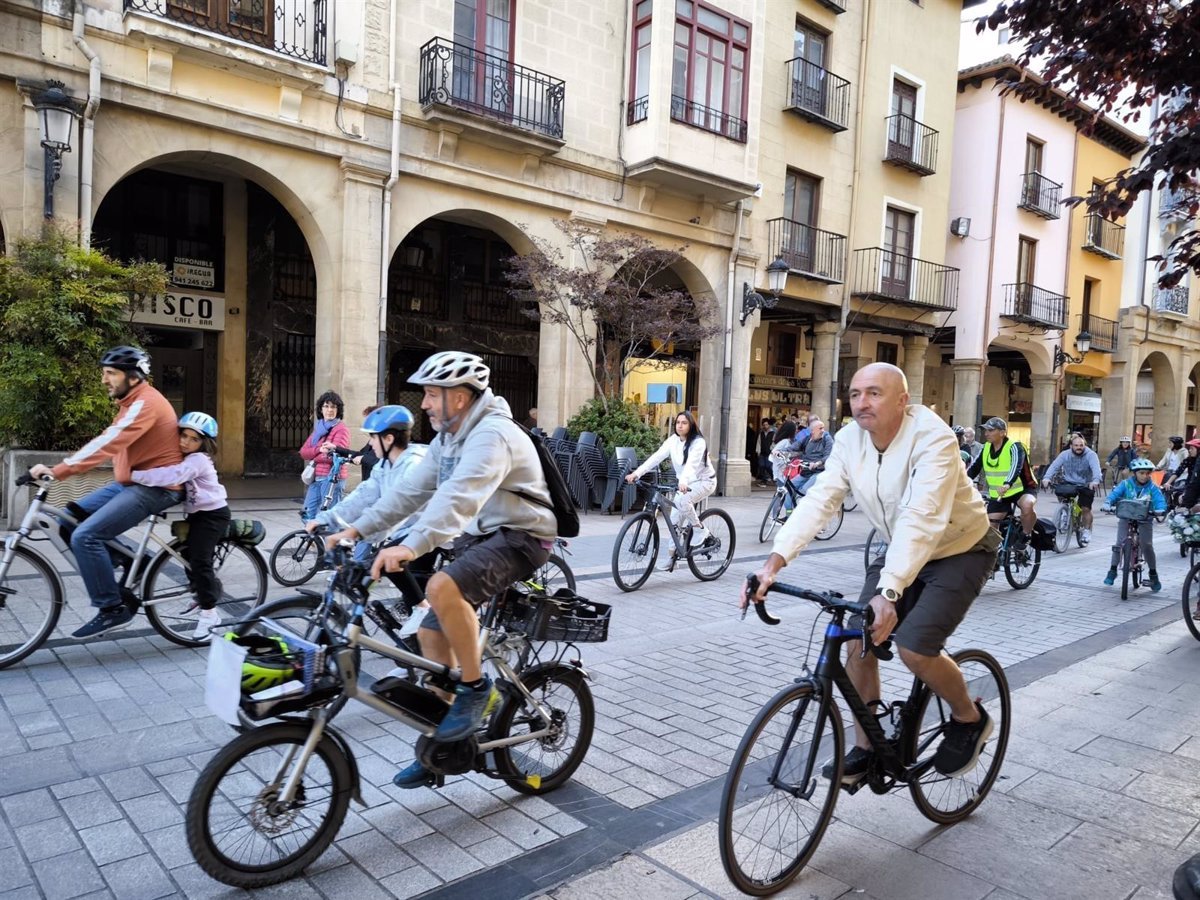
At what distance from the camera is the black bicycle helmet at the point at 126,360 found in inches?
200

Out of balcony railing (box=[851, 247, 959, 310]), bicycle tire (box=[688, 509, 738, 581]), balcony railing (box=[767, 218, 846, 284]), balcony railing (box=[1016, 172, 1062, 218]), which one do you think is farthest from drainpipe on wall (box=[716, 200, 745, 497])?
balcony railing (box=[1016, 172, 1062, 218])

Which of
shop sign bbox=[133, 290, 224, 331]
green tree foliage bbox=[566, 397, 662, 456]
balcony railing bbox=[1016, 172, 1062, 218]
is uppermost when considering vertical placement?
balcony railing bbox=[1016, 172, 1062, 218]

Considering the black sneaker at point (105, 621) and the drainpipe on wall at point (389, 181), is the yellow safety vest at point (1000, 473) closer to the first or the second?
the black sneaker at point (105, 621)

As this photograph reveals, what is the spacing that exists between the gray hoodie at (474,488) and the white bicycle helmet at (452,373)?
0.32 ft

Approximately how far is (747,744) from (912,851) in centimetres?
111

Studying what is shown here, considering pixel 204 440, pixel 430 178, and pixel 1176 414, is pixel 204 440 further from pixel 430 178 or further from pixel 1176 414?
pixel 1176 414

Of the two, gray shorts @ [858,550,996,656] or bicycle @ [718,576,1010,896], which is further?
gray shorts @ [858,550,996,656]

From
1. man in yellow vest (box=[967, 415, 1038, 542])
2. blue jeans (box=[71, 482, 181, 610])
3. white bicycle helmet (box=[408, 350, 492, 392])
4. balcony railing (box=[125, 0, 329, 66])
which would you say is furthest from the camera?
balcony railing (box=[125, 0, 329, 66])

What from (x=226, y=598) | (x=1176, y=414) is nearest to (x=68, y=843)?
(x=226, y=598)

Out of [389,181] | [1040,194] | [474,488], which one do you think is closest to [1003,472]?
[474,488]

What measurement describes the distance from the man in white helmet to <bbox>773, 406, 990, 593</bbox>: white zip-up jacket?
40.7 inches

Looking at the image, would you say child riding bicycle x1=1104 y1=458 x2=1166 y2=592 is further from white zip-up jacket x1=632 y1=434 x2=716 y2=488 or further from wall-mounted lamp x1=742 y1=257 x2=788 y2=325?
wall-mounted lamp x1=742 y1=257 x2=788 y2=325

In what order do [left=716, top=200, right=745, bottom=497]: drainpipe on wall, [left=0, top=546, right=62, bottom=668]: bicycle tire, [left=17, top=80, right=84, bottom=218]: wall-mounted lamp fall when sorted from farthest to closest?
[left=716, top=200, right=745, bottom=497]: drainpipe on wall
[left=17, top=80, right=84, bottom=218]: wall-mounted lamp
[left=0, top=546, right=62, bottom=668]: bicycle tire

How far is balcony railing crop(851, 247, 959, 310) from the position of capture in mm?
20609
